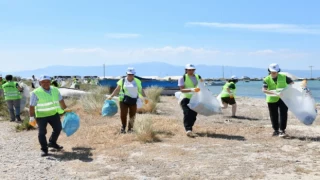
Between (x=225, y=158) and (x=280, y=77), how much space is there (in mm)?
2914

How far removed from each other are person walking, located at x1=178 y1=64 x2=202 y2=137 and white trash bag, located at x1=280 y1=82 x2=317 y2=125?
194cm

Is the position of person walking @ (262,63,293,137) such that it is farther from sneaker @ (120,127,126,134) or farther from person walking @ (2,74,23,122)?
person walking @ (2,74,23,122)

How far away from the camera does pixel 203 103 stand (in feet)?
32.3

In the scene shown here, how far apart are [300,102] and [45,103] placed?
5345 mm

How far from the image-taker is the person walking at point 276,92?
30.9 feet

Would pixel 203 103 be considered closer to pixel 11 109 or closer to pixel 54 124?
pixel 54 124

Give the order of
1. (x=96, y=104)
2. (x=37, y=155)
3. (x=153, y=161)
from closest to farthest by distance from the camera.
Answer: (x=153, y=161) → (x=37, y=155) → (x=96, y=104)

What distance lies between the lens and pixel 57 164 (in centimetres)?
754

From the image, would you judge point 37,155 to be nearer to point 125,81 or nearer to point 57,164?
point 57,164

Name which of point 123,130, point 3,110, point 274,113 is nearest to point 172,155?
point 123,130

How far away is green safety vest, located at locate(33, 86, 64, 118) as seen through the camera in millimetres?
8078

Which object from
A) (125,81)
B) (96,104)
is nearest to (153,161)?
(125,81)

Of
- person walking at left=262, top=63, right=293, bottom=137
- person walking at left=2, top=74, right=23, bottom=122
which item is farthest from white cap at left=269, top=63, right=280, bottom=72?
person walking at left=2, top=74, right=23, bottom=122

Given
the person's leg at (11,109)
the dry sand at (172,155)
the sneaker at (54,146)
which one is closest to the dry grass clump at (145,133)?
the dry sand at (172,155)
